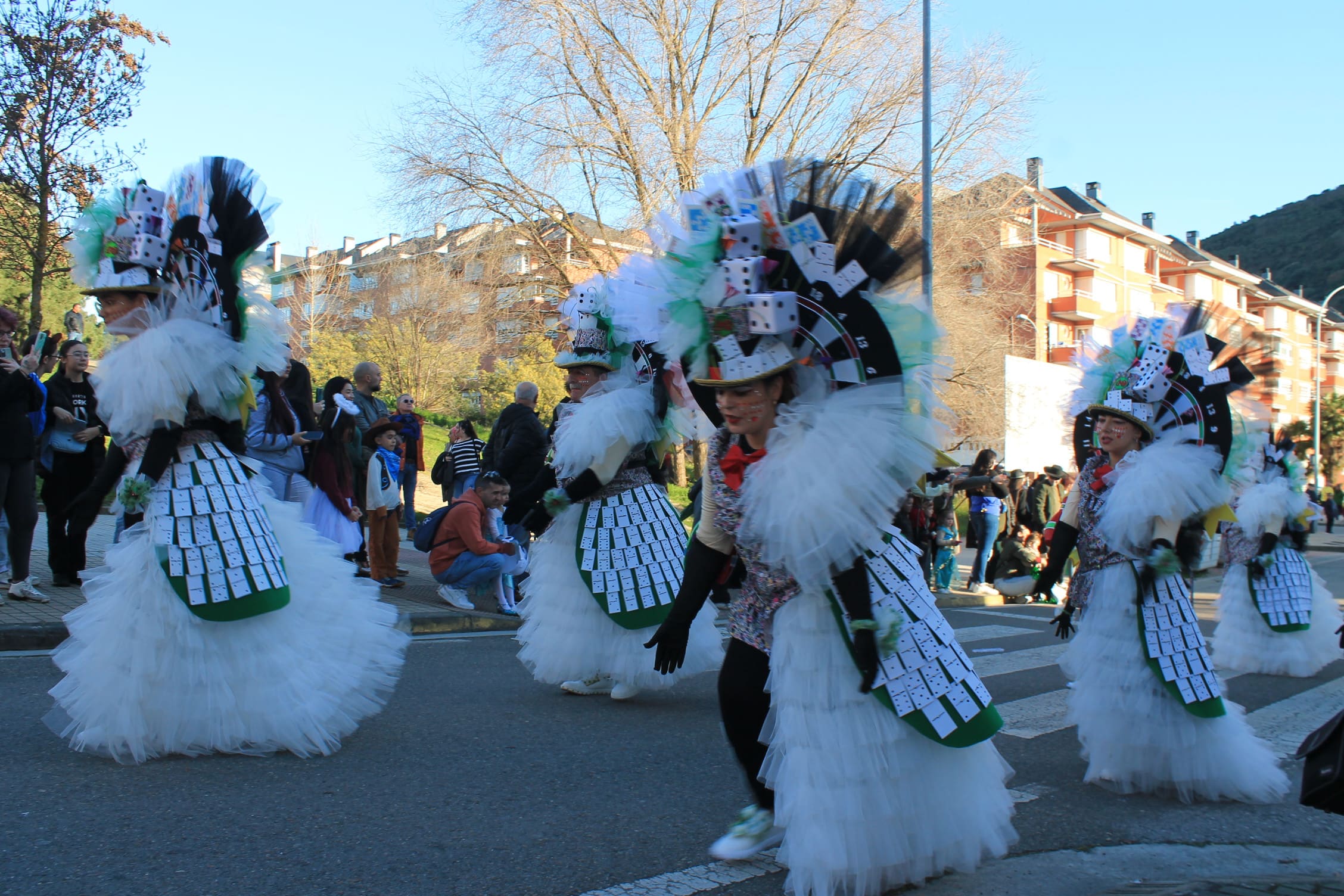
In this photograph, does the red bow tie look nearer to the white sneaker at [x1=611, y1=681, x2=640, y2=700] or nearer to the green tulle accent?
the white sneaker at [x1=611, y1=681, x2=640, y2=700]

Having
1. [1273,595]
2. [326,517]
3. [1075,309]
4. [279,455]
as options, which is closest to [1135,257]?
[1075,309]

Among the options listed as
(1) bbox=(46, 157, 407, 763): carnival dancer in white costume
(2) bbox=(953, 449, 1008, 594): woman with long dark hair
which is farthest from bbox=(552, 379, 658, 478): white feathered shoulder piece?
(2) bbox=(953, 449, 1008, 594): woman with long dark hair

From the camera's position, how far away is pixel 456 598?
30.5 ft

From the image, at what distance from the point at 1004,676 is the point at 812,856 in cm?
494

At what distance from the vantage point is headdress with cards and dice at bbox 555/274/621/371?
236 inches

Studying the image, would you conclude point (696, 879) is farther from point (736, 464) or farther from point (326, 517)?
point (326, 517)

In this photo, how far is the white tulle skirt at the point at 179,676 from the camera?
439cm

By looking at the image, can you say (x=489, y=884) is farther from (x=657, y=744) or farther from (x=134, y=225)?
(x=134, y=225)

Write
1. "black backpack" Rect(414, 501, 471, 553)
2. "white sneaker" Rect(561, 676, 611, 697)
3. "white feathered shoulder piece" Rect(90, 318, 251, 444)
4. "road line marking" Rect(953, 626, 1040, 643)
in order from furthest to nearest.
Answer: "road line marking" Rect(953, 626, 1040, 643)
"black backpack" Rect(414, 501, 471, 553)
"white sneaker" Rect(561, 676, 611, 697)
"white feathered shoulder piece" Rect(90, 318, 251, 444)

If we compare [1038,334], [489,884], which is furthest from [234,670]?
[1038,334]

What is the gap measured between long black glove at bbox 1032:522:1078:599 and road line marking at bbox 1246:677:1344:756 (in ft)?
5.25

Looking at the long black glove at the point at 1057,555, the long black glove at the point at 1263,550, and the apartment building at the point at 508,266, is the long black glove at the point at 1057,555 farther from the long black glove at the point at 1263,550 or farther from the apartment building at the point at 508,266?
the apartment building at the point at 508,266

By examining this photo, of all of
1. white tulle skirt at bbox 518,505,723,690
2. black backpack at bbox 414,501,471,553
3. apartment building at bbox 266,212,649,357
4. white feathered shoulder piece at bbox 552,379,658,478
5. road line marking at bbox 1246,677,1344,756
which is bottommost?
road line marking at bbox 1246,677,1344,756

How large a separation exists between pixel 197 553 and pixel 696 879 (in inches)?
99.9
